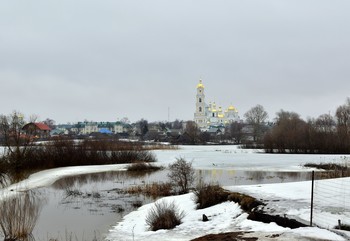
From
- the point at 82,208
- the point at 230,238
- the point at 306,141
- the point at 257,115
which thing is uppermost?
the point at 257,115

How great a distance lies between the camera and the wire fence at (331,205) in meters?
9.68

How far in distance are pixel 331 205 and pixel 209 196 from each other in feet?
15.8

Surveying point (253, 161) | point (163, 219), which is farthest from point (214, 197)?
point (253, 161)

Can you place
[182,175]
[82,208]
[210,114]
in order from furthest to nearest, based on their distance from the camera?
[210,114] < [182,175] < [82,208]

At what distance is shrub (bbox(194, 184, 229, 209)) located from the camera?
1473 cm

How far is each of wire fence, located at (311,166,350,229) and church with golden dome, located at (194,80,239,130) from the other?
135714mm

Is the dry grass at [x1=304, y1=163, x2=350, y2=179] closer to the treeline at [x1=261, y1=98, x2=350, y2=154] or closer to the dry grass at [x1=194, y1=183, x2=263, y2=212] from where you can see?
the dry grass at [x1=194, y1=183, x2=263, y2=212]

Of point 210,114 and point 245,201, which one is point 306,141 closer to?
point 245,201

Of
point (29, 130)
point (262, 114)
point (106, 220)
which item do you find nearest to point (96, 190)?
point (106, 220)

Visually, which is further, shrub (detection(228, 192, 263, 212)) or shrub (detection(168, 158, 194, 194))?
shrub (detection(168, 158, 194, 194))

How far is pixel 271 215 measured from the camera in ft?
35.7

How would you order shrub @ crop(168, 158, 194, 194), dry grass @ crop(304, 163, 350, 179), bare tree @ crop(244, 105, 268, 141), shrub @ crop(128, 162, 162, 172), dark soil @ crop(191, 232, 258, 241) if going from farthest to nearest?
bare tree @ crop(244, 105, 268, 141)
shrub @ crop(128, 162, 162, 172)
dry grass @ crop(304, 163, 350, 179)
shrub @ crop(168, 158, 194, 194)
dark soil @ crop(191, 232, 258, 241)

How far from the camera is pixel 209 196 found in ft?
49.2

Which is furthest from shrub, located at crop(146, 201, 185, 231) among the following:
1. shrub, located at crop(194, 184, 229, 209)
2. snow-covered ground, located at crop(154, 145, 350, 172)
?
snow-covered ground, located at crop(154, 145, 350, 172)
